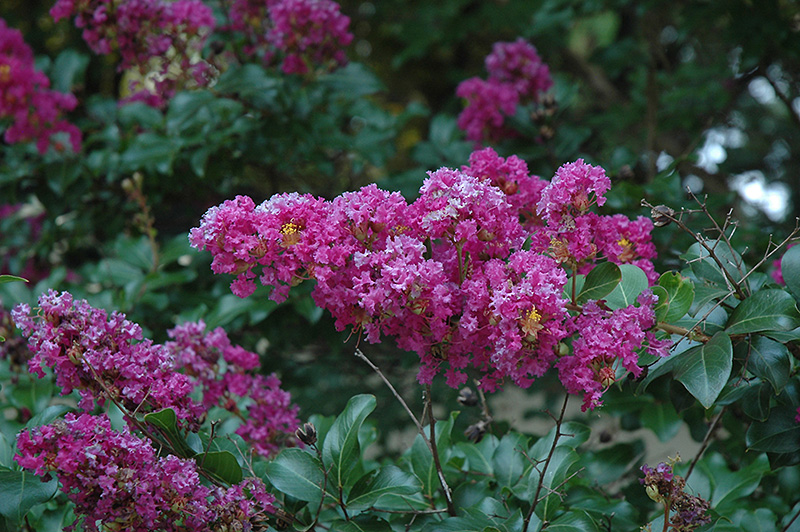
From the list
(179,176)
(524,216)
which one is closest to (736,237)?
(524,216)

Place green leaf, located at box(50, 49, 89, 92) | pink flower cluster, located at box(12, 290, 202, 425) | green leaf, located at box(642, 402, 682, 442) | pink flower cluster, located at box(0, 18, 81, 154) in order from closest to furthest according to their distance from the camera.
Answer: pink flower cluster, located at box(12, 290, 202, 425), green leaf, located at box(642, 402, 682, 442), pink flower cluster, located at box(0, 18, 81, 154), green leaf, located at box(50, 49, 89, 92)

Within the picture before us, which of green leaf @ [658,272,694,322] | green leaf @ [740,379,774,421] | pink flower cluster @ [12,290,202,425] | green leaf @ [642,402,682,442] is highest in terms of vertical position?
green leaf @ [658,272,694,322]

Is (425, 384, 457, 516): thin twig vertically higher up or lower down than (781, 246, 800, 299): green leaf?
lower down

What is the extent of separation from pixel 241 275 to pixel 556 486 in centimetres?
56

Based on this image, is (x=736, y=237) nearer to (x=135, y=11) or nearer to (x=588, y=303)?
(x=588, y=303)

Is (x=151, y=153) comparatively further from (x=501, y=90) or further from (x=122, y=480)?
(x=122, y=480)

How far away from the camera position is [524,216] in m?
1.20

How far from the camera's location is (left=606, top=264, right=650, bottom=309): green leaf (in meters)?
0.98

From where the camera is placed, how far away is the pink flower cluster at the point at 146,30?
176cm

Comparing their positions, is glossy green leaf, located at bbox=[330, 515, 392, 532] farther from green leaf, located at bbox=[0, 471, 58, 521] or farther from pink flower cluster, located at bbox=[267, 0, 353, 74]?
pink flower cluster, located at bbox=[267, 0, 353, 74]

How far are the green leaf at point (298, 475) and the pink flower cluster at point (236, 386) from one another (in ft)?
0.68

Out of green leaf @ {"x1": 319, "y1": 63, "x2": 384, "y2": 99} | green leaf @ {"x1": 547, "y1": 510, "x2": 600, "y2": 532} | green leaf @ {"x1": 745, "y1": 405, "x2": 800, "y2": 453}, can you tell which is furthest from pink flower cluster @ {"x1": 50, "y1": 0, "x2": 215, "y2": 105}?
green leaf @ {"x1": 745, "y1": 405, "x2": 800, "y2": 453}

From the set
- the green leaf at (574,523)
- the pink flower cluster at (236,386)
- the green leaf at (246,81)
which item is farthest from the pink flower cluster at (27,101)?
the green leaf at (574,523)

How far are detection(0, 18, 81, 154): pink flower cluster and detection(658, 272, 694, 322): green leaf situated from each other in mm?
1763
